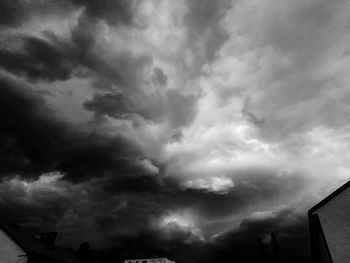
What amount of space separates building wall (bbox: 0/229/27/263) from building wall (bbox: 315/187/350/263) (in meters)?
29.0

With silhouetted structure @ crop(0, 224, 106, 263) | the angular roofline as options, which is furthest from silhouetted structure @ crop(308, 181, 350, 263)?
silhouetted structure @ crop(0, 224, 106, 263)

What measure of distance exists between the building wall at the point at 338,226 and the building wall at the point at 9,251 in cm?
2901

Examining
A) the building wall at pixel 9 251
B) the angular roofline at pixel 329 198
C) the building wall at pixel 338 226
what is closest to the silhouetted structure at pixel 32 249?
the building wall at pixel 9 251

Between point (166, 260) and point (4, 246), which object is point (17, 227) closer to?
point (4, 246)

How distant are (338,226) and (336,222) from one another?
28 centimetres

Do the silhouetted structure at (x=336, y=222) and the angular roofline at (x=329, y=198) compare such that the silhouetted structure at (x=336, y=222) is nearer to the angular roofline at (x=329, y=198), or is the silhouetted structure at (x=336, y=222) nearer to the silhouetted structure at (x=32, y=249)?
the angular roofline at (x=329, y=198)

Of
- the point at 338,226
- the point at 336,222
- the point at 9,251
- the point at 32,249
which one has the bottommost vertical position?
the point at 338,226

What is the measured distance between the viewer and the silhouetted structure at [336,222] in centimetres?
1959

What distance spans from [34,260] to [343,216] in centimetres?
3045

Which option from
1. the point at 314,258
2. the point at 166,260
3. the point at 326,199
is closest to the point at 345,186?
the point at 326,199

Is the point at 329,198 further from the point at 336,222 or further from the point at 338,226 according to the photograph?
the point at 338,226

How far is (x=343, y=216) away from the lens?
19812 mm

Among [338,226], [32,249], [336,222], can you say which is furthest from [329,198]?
[32,249]

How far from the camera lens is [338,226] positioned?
20.0 meters
